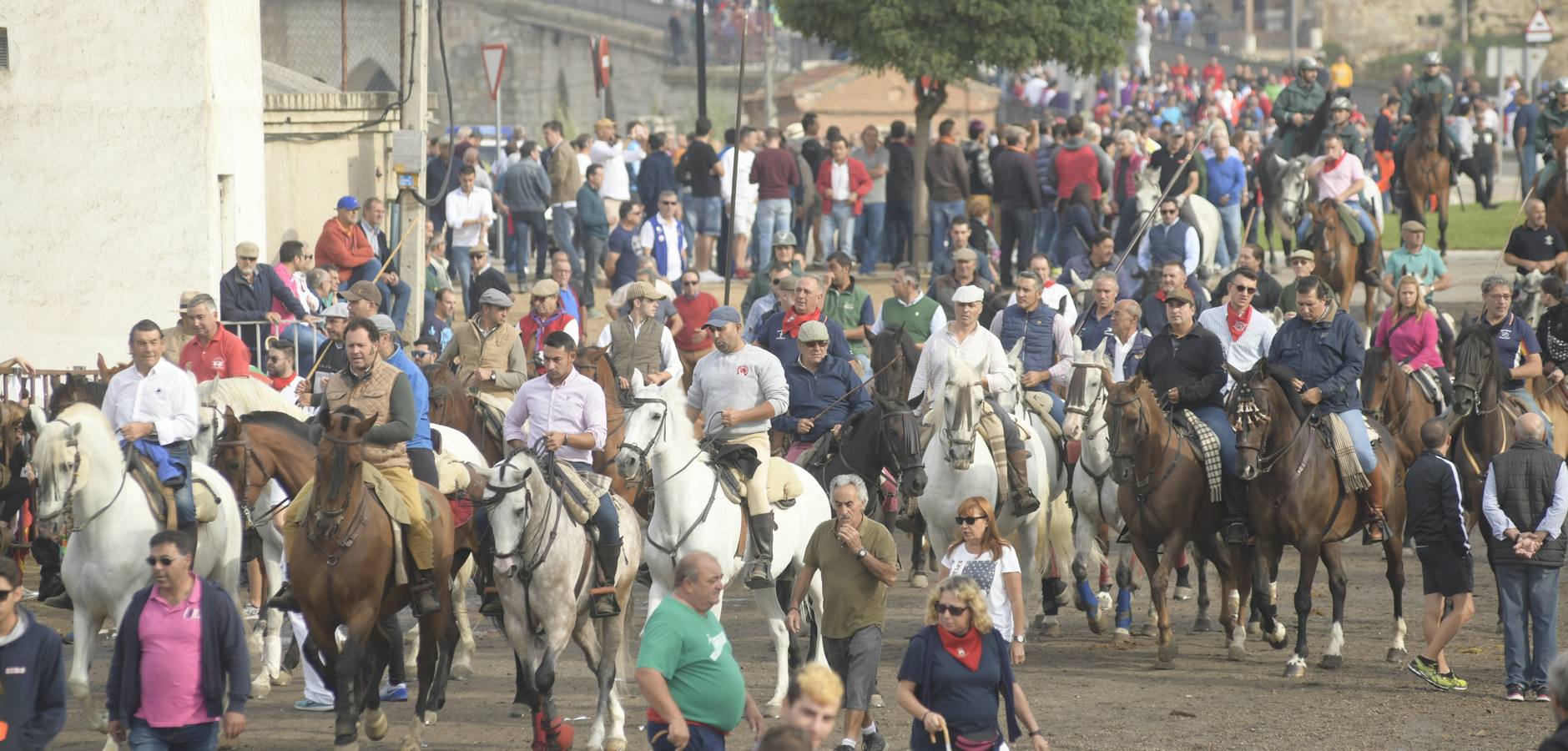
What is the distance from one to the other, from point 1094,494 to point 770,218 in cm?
1174

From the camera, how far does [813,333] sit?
14.8 metres

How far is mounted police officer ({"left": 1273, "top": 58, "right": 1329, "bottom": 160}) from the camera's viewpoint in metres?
27.9

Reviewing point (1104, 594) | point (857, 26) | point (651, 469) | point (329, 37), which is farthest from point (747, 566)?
point (329, 37)

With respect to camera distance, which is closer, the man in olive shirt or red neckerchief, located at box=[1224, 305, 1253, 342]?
the man in olive shirt

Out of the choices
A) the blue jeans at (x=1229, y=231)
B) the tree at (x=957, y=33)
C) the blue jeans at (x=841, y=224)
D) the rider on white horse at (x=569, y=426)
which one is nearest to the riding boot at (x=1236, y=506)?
the rider on white horse at (x=569, y=426)

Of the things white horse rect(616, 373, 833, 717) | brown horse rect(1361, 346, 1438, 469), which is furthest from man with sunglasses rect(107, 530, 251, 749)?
brown horse rect(1361, 346, 1438, 469)

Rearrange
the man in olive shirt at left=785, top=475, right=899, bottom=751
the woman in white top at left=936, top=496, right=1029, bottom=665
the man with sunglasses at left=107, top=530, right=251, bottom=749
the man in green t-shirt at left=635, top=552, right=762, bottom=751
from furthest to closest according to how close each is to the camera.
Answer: the man in olive shirt at left=785, top=475, right=899, bottom=751 → the woman in white top at left=936, top=496, right=1029, bottom=665 → the man with sunglasses at left=107, top=530, right=251, bottom=749 → the man in green t-shirt at left=635, top=552, right=762, bottom=751

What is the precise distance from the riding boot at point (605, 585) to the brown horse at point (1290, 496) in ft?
15.4

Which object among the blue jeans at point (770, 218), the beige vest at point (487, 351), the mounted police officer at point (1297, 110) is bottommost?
the beige vest at point (487, 351)

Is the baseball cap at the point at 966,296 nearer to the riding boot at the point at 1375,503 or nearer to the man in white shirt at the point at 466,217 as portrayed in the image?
the riding boot at the point at 1375,503

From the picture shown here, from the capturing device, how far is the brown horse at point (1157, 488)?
47.0 feet

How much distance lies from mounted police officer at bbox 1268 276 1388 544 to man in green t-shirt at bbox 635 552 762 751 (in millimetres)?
6855

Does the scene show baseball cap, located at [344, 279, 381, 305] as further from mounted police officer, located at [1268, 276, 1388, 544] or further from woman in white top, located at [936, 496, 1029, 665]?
mounted police officer, located at [1268, 276, 1388, 544]

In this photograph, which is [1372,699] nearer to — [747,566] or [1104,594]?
[1104,594]
